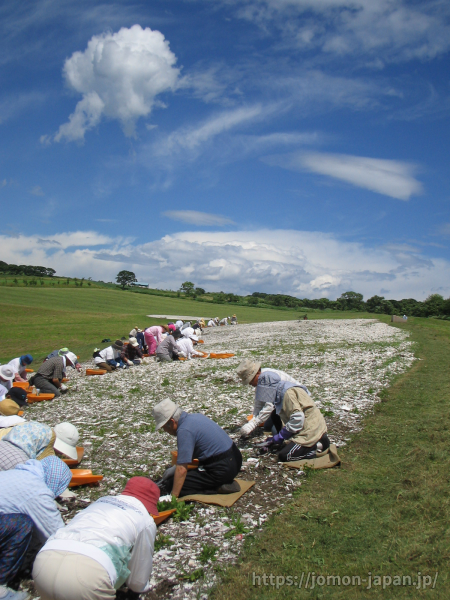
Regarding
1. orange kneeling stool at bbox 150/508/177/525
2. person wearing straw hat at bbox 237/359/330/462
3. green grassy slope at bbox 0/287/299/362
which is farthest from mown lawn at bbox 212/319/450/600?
green grassy slope at bbox 0/287/299/362

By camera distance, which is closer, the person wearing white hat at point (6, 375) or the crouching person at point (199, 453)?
the crouching person at point (199, 453)

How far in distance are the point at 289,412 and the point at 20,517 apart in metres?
5.37

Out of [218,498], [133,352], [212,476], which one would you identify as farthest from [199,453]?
[133,352]

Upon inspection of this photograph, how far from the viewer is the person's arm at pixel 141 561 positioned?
15.5 ft

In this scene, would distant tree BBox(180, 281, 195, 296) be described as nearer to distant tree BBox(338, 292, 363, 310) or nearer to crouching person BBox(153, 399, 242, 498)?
distant tree BBox(338, 292, 363, 310)

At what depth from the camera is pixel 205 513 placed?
694 centimetres

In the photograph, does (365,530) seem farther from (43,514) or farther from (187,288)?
(187,288)

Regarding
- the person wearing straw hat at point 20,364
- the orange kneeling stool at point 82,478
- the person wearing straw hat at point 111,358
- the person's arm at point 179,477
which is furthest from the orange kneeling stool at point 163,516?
the person wearing straw hat at point 111,358

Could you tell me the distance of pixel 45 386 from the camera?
16.9 meters

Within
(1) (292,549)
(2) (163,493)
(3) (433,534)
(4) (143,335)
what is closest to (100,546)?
(1) (292,549)

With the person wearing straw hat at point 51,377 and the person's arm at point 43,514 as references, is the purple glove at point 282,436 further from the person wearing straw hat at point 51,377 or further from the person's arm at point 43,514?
the person wearing straw hat at point 51,377

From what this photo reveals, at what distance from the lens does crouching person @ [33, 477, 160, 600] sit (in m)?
3.92

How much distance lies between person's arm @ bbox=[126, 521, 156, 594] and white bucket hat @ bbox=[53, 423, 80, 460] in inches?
165

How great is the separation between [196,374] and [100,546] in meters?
15.6
